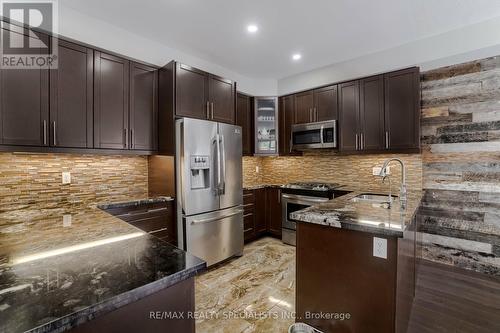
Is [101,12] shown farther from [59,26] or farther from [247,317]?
[247,317]

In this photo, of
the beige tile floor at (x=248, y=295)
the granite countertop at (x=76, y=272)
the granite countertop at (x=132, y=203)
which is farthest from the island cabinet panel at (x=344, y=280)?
the granite countertop at (x=132, y=203)

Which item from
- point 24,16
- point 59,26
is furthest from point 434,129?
point 24,16

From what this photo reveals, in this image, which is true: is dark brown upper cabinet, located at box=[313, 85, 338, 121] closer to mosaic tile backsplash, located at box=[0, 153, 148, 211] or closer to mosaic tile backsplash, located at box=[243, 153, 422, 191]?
mosaic tile backsplash, located at box=[243, 153, 422, 191]

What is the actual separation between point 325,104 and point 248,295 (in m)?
2.82

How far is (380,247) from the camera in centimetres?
143

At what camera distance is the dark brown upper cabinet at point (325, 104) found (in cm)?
362

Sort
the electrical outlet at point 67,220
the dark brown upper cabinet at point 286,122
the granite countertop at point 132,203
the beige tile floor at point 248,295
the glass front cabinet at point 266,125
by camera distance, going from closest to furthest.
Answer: the electrical outlet at point 67,220
the beige tile floor at point 248,295
the granite countertop at point 132,203
the dark brown upper cabinet at point 286,122
the glass front cabinet at point 266,125

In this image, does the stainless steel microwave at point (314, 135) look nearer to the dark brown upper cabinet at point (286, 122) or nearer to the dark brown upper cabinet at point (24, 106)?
the dark brown upper cabinet at point (286, 122)

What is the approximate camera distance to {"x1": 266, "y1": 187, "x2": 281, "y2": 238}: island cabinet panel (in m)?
4.06

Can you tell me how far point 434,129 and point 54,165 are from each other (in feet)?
14.3

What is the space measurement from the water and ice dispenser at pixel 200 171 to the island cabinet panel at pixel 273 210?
147cm

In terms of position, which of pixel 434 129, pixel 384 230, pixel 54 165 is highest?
pixel 434 129

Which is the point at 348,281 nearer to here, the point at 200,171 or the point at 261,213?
the point at 200,171

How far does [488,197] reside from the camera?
2.74 meters
